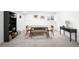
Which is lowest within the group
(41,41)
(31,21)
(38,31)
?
(41,41)

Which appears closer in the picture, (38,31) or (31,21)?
(31,21)

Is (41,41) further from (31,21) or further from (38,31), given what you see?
(31,21)

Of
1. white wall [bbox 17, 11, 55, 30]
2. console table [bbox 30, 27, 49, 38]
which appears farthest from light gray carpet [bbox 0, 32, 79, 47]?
white wall [bbox 17, 11, 55, 30]

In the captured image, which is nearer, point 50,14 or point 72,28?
point 50,14

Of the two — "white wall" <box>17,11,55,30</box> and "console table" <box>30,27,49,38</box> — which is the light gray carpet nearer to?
"console table" <box>30,27,49,38</box>

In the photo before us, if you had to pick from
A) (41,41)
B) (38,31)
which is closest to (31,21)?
(38,31)

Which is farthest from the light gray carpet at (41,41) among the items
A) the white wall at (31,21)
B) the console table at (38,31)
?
the white wall at (31,21)

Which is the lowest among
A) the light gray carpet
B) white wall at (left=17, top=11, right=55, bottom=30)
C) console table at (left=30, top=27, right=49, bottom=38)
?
the light gray carpet

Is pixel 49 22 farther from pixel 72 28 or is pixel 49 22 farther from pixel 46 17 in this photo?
pixel 72 28

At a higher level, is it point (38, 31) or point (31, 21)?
point (31, 21)
